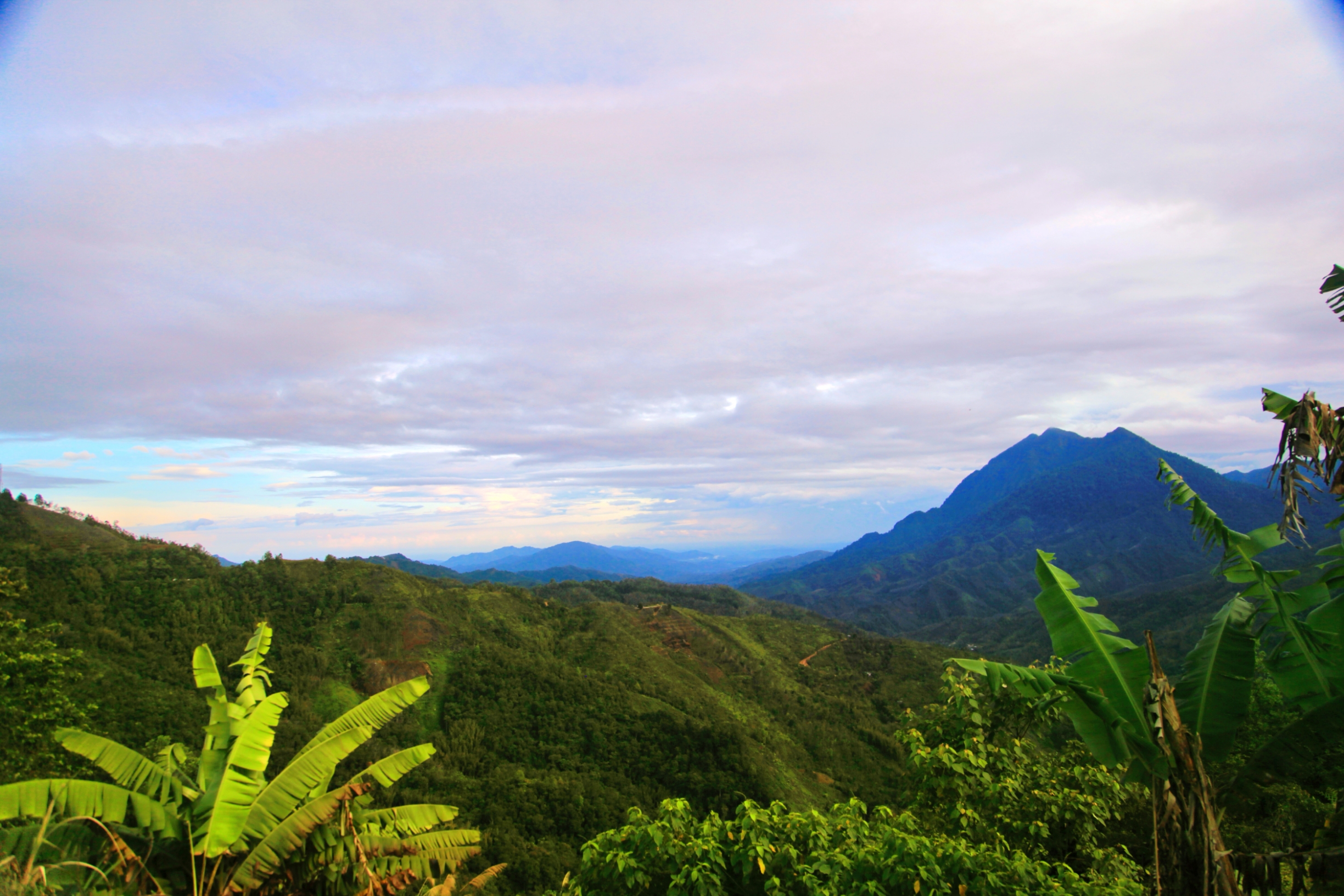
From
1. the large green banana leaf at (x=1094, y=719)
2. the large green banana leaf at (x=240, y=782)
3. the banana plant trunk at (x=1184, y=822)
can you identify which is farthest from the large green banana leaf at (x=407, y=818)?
the banana plant trunk at (x=1184, y=822)

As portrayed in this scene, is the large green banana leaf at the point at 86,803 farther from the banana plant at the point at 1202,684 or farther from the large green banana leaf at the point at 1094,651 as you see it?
the large green banana leaf at the point at 1094,651

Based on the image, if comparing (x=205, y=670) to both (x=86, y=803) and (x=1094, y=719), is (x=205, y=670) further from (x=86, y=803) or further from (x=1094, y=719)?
(x=1094, y=719)

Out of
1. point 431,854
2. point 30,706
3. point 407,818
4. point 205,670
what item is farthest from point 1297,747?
point 30,706

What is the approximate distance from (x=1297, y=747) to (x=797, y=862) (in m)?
5.16

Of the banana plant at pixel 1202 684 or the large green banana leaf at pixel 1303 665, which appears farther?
the large green banana leaf at pixel 1303 665

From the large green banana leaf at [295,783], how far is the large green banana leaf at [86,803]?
2.15ft

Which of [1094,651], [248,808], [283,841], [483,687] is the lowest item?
[483,687]

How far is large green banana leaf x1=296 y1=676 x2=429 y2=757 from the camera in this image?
6898mm

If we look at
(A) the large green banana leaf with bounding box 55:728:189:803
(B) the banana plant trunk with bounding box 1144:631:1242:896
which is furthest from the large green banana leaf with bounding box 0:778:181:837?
(B) the banana plant trunk with bounding box 1144:631:1242:896

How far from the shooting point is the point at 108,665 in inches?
1280

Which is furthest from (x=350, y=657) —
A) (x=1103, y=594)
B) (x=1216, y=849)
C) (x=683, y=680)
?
(x=1103, y=594)

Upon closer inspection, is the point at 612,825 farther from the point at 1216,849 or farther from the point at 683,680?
the point at 1216,849

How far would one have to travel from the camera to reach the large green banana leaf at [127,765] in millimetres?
5938

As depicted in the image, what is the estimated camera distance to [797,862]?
23.8ft
